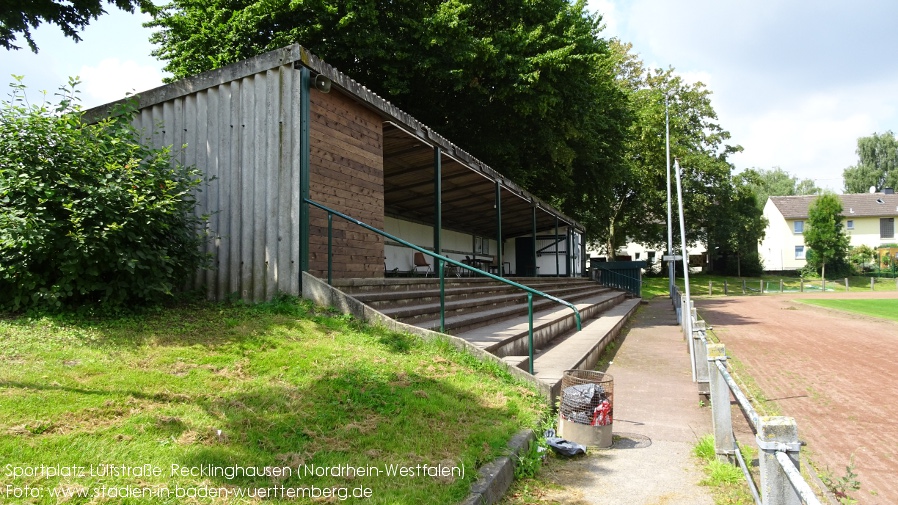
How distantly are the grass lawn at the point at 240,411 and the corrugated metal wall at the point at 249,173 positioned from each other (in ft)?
3.65

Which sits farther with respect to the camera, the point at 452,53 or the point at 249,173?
the point at 452,53

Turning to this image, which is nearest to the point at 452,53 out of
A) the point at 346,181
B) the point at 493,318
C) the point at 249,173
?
the point at 346,181

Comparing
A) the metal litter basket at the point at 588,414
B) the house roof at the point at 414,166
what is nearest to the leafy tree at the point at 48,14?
the house roof at the point at 414,166

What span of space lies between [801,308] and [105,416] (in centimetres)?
2735

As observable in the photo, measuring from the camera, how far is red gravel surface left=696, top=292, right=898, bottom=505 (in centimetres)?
515

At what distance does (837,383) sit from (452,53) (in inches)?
485

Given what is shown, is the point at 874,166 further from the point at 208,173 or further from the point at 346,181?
the point at 208,173

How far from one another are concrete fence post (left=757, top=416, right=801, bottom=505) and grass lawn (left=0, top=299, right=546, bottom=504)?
5.74 feet

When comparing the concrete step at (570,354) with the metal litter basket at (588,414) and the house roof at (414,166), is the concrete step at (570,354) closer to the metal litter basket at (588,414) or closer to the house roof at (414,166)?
the metal litter basket at (588,414)

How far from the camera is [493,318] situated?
909 centimetres

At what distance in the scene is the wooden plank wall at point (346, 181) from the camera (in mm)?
7441

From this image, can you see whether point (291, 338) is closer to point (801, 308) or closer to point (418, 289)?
point (418, 289)

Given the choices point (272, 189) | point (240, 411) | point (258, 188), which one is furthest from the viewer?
point (258, 188)

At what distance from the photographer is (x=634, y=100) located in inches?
1403
